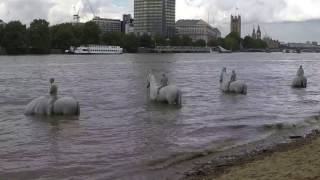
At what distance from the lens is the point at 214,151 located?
70.7ft

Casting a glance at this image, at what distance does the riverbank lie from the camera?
1440 centimetres

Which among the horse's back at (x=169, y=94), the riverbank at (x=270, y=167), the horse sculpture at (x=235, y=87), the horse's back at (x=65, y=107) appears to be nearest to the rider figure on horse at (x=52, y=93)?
the horse's back at (x=65, y=107)

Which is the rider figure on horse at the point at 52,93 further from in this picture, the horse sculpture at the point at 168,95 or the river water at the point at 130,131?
the horse sculpture at the point at 168,95

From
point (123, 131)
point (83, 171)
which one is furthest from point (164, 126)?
point (83, 171)

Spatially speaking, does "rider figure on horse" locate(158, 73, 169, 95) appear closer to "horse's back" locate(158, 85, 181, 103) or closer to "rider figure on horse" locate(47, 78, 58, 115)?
"horse's back" locate(158, 85, 181, 103)

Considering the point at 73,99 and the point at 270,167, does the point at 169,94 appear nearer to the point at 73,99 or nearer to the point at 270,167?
the point at 73,99

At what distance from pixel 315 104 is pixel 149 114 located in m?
13.2

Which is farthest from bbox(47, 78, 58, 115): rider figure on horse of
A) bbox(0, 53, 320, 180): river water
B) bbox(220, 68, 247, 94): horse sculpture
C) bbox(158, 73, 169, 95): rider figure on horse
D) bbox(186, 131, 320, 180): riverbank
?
bbox(220, 68, 247, 94): horse sculpture

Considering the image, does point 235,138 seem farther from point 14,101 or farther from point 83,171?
point 14,101

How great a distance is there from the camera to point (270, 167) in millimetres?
15711

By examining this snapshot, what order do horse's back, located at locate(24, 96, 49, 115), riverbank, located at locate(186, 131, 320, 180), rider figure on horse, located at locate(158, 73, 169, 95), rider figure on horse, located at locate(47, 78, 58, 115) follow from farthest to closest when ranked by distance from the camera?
1. rider figure on horse, located at locate(158, 73, 169, 95)
2. horse's back, located at locate(24, 96, 49, 115)
3. rider figure on horse, located at locate(47, 78, 58, 115)
4. riverbank, located at locate(186, 131, 320, 180)

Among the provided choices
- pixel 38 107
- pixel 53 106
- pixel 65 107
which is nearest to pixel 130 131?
pixel 65 107

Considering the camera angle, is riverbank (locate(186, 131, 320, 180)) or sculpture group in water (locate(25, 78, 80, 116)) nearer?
riverbank (locate(186, 131, 320, 180))

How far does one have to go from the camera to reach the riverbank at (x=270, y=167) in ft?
47.2
